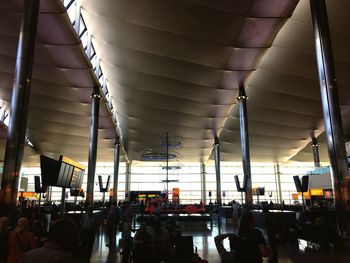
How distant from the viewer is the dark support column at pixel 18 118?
9148 millimetres

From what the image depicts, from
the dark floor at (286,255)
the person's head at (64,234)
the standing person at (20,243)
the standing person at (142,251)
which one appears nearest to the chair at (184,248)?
the standing person at (142,251)

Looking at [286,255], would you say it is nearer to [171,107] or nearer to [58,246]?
[58,246]

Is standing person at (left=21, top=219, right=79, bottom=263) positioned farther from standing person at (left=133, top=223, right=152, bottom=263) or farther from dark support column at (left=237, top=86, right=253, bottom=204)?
dark support column at (left=237, top=86, right=253, bottom=204)

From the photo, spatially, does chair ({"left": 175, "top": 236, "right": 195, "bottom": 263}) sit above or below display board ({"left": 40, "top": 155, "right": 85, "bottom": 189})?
below

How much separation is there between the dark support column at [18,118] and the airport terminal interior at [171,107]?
0.03 meters

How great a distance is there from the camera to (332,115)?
420 inches

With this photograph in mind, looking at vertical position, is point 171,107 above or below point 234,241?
above

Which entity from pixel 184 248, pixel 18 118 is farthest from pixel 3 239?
pixel 18 118

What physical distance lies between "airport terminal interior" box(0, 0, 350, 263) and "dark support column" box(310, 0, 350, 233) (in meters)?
0.04

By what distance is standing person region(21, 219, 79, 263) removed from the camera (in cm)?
243

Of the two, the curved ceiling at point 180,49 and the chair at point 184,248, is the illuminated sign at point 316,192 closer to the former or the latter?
the curved ceiling at point 180,49

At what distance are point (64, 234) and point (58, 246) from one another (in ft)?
0.31

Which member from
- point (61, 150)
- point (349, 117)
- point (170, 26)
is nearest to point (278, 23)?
point (170, 26)

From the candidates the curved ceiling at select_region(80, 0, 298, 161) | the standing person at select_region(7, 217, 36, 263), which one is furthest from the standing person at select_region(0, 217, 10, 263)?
the curved ceiling at select_region(80, 0, 298, 161)
